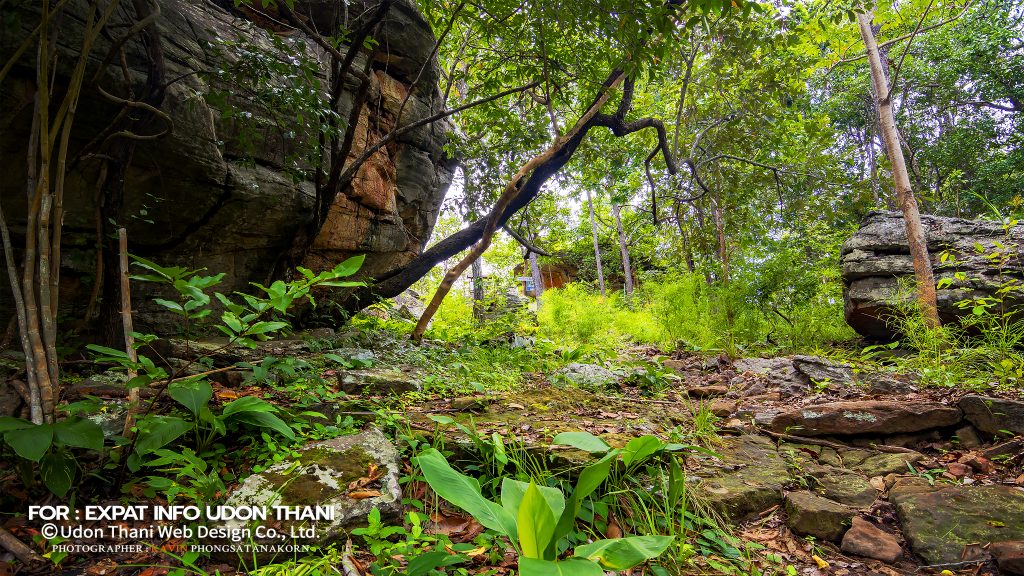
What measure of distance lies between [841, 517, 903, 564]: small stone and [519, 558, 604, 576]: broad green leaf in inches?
61.8

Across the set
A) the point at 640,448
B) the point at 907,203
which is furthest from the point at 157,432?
the point at 907,203

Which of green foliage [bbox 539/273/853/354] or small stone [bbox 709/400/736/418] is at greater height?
green foliage [bbox 539/273/853/354]

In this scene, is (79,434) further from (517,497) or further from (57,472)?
(517,497)

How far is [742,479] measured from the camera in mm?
2307

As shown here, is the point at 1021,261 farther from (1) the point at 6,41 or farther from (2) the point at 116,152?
(1) the point at 6,41

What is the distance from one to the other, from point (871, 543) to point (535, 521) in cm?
170

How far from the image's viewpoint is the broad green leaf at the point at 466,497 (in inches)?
52.4

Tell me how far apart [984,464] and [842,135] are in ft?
58.7

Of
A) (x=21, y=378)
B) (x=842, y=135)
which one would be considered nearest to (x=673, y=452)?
(x=21, y=378)

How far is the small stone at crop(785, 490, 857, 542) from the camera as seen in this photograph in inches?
78.5

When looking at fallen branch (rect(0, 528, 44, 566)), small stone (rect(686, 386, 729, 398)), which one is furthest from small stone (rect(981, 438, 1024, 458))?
fallen branch (rect(0, 528, 44, 566))

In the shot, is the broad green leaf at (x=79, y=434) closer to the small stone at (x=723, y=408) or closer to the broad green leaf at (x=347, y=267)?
the broad green leaf at (x=347, y=267)

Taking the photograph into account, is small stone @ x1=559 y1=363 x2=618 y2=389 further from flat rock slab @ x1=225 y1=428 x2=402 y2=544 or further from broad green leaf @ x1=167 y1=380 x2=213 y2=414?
broad green leaf @ x1=167 y1=380 x2=213 y2=414

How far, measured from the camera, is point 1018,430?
8.95 ft
